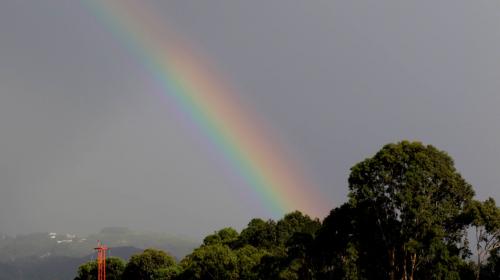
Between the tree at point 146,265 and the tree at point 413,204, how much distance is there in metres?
49.9

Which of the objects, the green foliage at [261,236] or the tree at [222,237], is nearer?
the green foliage at [261,236]

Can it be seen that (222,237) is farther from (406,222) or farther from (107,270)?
(406,222)

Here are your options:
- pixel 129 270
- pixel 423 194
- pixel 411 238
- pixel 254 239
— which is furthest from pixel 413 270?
pixel 129 270

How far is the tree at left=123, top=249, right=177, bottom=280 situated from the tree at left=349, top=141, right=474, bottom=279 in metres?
49.9

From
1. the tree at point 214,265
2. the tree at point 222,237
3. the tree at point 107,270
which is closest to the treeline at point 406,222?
the tree at point 214,265

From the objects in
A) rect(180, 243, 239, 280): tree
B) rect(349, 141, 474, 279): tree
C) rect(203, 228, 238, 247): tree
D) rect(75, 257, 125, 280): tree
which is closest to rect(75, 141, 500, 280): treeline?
rect(349, 141, 474, 279): tree

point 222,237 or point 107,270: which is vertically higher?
point 222,237

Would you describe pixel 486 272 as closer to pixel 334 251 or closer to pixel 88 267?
pixel 334 251

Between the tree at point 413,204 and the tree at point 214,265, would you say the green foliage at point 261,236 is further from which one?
the tree at point 413,204

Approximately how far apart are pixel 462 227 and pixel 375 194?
754 cm

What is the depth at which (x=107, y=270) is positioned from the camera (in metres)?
97.2

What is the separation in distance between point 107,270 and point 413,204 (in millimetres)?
67582

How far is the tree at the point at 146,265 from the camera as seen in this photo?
3558 inches

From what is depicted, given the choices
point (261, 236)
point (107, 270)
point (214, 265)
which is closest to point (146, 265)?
point (107, 270)
